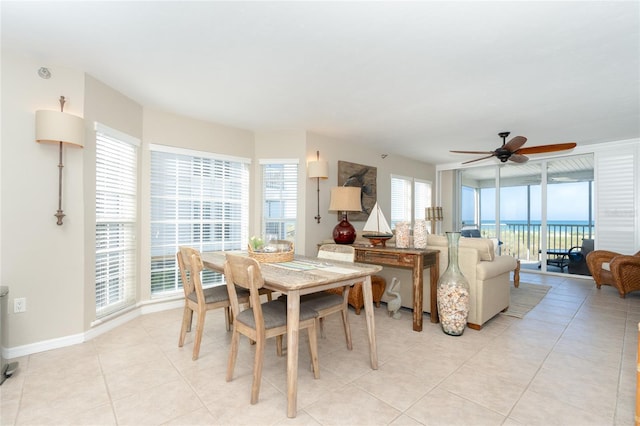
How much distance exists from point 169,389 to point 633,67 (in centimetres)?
435

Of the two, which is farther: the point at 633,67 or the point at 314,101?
the point at 314,101

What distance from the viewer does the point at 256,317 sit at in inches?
70.4

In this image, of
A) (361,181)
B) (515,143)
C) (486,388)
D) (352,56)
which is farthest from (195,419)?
(515,143)

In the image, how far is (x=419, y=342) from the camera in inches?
106

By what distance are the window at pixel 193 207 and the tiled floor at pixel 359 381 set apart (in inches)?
36.2

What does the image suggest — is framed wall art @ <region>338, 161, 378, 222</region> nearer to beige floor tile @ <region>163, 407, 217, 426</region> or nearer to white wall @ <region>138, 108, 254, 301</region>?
white wall @ <region>138, 108, 254, 301</region>

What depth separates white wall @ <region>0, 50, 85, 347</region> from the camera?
2.38 metres

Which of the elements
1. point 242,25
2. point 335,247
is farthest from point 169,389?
point 242,25

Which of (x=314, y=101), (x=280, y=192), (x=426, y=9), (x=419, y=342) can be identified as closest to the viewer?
(x=426, y=9)

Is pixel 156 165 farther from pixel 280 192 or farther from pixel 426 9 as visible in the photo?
pixel 426 9

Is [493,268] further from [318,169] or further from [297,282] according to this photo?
[318,169]

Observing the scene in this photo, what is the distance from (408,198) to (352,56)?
4.51 m

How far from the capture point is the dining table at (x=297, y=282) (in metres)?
1.71

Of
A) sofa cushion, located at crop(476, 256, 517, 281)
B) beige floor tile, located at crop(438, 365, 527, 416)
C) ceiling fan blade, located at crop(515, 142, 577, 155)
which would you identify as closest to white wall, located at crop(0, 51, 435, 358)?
beige floor tile, located at crop(438, 365, 527, 416)
